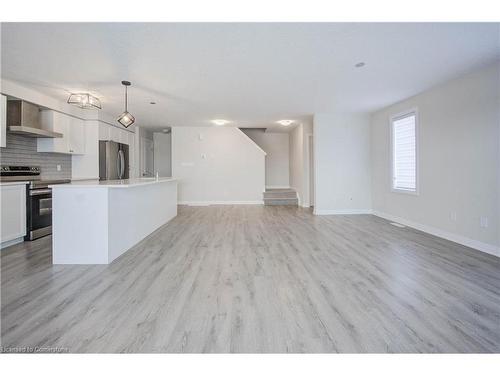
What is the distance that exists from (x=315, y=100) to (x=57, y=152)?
17.3ft

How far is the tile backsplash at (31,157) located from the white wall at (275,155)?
656 cm

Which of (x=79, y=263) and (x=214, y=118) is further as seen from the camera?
(x=214, y=118)

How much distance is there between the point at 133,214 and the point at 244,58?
267 cm

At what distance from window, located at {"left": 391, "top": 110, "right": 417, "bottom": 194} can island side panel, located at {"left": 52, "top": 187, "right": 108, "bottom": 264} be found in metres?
5.23

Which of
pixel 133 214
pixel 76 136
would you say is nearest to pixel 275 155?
pixel 76 136

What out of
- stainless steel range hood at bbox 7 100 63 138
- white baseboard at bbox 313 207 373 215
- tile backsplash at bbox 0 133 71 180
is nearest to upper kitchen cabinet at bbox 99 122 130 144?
tile backsplash at bbox 0 133 71 180

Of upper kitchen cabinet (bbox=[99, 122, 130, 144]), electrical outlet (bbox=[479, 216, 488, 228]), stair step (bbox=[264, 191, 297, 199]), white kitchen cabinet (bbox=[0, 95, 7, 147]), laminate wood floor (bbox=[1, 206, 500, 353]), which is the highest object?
upper kitchen cabinet (bbox=[99, 122, 130, 144])

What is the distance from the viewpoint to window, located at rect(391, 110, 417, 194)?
4.87 metres

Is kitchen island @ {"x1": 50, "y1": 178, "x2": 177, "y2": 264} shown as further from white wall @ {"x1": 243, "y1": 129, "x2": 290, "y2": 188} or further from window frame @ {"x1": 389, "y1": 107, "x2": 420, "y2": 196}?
white wall @ {"x1": 243, "y1": 129, "x2": 290, "y2": 188}

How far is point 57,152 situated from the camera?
5.01 m

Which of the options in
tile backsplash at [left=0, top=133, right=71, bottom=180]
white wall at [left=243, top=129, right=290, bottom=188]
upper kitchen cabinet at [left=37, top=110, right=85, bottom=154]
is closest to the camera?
tile backsplash at [left=0, top=133, right=71, bottom=180]
